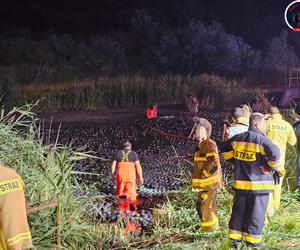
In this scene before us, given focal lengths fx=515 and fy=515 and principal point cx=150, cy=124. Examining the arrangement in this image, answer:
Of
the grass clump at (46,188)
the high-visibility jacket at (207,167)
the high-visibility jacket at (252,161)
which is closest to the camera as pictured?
the grass clump at (46,188)

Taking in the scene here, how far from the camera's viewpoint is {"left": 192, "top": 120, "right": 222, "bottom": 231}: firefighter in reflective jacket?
20.3ft

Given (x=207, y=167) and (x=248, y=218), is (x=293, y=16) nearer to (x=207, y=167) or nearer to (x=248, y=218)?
(x=207, y=167)

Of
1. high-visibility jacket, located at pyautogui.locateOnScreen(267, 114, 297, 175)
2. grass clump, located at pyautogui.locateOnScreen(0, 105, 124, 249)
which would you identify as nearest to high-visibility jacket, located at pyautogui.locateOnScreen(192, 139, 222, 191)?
high-visibility jacket, located at pyautogui.locateOnScreen(267, 114, 297, 175)

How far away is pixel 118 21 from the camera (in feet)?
193

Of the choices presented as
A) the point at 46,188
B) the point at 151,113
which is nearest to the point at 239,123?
the point at 46,188

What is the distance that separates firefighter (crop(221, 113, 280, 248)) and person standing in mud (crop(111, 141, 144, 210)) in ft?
13.2

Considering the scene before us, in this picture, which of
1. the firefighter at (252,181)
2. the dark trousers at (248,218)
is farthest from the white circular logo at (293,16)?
the dark trousers at (248,218)

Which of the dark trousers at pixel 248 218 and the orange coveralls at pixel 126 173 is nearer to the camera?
the dark trousers at pixel 248 218

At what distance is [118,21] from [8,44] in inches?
715

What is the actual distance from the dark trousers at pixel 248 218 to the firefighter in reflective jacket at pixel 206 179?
2.05 ft

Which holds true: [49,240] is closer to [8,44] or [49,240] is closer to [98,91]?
[98,91]

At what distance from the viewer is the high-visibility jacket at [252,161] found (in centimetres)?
543

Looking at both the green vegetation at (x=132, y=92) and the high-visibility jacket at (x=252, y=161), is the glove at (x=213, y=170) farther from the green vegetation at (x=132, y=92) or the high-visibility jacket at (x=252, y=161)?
the green vegetation at (x=132, y=92)

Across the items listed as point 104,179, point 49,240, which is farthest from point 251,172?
point 104,179
